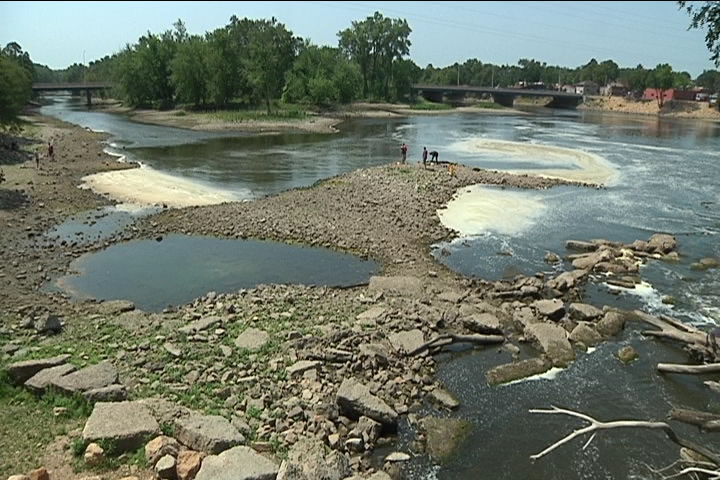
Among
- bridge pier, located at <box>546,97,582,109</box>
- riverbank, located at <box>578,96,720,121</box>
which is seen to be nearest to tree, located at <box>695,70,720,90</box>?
riverbank, located at <box>578,96,720,121</box>

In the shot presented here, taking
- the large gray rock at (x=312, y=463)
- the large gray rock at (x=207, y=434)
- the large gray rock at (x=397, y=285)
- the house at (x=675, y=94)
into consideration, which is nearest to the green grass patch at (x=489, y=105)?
the house at (x=675, y=94)

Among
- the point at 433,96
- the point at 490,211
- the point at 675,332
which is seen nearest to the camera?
the point at 675,332

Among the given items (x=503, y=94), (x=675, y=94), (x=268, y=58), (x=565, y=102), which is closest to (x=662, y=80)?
(x=675, y=94)

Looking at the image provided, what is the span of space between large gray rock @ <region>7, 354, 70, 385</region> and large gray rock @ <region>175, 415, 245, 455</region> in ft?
12.6

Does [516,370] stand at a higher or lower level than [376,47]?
lower

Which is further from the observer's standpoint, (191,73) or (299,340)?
(191,73)

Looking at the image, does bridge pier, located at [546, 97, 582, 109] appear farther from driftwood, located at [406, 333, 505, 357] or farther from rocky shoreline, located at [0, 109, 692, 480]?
driftwood, located at [406, 333, 505, 357]

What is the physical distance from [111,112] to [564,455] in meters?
110

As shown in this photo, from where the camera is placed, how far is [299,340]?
1427cm

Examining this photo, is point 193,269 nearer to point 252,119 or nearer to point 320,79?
point 252,119

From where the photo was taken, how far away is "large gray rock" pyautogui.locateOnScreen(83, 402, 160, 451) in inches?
375

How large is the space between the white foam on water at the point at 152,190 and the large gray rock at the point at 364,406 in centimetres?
2180

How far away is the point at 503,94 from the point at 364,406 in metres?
156

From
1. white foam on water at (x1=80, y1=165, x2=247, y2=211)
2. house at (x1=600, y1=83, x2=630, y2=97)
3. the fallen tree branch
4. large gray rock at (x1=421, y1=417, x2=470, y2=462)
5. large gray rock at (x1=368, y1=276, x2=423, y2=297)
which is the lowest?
large gray rock at (x1=421, y1=417, x2=470, y2=462)
